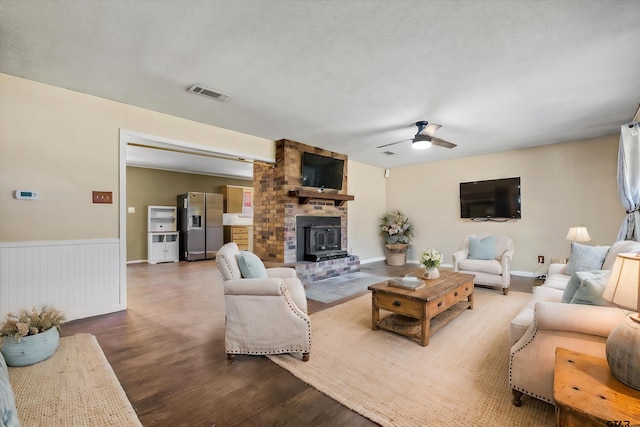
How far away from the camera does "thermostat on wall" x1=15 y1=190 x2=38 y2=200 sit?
2820 millimetres

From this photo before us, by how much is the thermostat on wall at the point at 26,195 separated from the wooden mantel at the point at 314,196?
3.15 metres

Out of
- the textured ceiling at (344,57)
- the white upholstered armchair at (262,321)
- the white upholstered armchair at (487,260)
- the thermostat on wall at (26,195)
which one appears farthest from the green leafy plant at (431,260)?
the thermostat on wall at (26,195)

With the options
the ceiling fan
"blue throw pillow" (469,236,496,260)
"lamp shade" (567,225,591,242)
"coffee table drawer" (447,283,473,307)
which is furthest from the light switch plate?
"lamp shade" (567,225,591,242)

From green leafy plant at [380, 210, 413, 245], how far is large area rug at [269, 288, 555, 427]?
372 cm

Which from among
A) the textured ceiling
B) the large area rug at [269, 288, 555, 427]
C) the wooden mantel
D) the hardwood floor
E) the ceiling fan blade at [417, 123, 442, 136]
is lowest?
the hardwood floor

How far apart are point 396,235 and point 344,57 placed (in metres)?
5.15

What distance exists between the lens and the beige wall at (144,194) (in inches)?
279

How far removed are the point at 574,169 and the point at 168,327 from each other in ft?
21.6

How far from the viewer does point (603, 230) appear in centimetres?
461

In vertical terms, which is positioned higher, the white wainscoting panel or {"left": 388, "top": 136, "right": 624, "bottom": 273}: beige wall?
{"left": 388, "top": 136, "right": 624, "bottom": 273}: beige wall

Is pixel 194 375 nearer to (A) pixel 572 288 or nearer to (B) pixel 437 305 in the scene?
(B) pixel 437 305

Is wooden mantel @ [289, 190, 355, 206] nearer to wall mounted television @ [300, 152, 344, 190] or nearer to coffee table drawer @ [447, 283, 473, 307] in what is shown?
wall mounted television @ [300, 152, 344, 190]

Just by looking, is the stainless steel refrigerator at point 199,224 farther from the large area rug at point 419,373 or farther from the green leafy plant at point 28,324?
the large area rug at point 419,373

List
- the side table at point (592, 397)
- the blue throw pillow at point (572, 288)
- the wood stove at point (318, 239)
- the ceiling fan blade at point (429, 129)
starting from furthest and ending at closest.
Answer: the wood stove at point (318, 239)
the ceiling fan blade at point (429, 129)
the blue throw pillow at point (572, 288)
the side table at point (592, 397)
